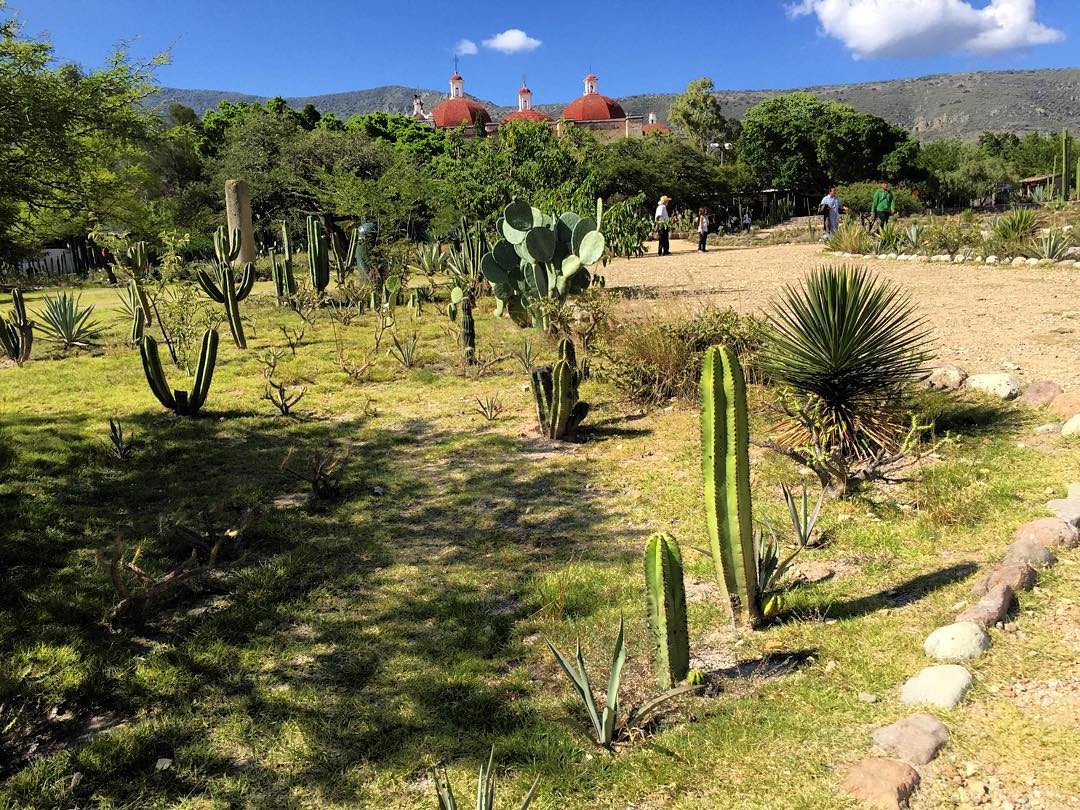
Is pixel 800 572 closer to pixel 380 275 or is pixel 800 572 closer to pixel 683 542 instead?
pixel 683 542

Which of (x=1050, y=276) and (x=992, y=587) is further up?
(x=1050, y=276)

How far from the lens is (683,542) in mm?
4043

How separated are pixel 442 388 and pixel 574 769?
5.38 meters

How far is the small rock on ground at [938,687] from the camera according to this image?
255 cm

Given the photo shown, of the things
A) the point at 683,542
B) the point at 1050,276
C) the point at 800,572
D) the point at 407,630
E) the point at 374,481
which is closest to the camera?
the point at 407,630

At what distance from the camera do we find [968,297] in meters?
9.98

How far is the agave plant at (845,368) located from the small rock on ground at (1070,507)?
3.14 ft

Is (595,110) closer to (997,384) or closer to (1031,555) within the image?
(997,384)

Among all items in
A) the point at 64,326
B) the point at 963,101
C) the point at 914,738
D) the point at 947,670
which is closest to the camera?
the point at 914,738

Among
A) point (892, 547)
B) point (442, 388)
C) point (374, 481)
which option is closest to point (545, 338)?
point (442, 388)

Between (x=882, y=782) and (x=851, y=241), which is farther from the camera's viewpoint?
(x=851, y=241)

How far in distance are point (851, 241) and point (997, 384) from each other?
11864 millimetres

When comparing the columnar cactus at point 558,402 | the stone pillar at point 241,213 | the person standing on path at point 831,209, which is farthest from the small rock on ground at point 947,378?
the person standing on path at point 831,209

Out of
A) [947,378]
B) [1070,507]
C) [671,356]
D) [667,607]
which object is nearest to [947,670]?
[667,607]
